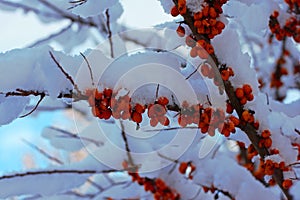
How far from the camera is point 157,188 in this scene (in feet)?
5.70

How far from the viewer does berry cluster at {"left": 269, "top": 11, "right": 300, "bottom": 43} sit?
1.66m

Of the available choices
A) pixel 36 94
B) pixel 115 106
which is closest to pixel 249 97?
pixel 115 106

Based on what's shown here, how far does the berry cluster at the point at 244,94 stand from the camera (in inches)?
45.9

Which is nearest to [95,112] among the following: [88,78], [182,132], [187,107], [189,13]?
[88,78]

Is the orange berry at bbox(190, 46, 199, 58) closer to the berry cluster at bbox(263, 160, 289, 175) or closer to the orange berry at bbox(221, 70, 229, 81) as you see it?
the orange berry at bbox(221, 70, 229, 81)

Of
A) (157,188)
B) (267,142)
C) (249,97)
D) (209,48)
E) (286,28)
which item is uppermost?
(286,28)

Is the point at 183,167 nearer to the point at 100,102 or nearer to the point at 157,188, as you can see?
the point at 157,188

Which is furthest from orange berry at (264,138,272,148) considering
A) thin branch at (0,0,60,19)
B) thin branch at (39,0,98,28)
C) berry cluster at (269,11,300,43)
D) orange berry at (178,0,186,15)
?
thin branch at (0,0,60,19)

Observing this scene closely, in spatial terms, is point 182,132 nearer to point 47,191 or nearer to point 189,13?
point 47,191

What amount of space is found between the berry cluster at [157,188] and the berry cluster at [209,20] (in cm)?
77

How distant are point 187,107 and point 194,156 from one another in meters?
0.76

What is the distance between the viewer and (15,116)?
3.82 ft

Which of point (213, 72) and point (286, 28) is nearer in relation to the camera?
point (213, 72)

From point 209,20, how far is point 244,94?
22cm
